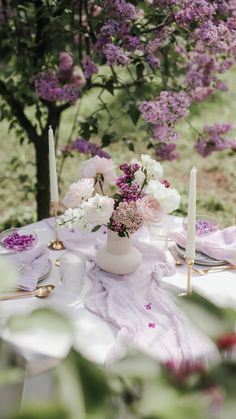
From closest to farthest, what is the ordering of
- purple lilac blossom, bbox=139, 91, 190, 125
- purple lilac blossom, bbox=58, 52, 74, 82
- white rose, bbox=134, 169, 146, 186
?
1. white rose, bbox=134, 169, 146, 186
2. purple lilac blossom, bbox=139, 91, 190, 125
3. purple lilac blossom, bbox=58, 52, 74, 82

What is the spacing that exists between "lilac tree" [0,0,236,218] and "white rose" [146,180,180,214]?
2.24 ft

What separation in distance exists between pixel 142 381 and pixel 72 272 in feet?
3.78

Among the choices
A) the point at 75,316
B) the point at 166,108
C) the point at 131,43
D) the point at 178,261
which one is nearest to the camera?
the point at 75,316

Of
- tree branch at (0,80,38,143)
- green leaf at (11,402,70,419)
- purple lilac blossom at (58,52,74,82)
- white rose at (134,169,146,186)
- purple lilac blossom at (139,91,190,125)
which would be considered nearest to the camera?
green leaf at (11,402,70,419)

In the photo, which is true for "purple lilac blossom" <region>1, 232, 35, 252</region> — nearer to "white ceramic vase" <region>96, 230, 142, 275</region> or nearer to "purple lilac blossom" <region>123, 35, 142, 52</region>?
"white ceramic vase" <region>96, 230, 142, 275</region>

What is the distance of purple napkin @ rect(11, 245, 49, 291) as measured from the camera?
1.65 meters

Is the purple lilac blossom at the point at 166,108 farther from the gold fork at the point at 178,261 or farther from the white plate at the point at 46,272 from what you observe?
the white plate at the point at 46,272

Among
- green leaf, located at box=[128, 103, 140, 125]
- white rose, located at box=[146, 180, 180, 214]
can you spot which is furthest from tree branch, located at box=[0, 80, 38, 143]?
white rose, located at box=[146, 180, 180, 214]

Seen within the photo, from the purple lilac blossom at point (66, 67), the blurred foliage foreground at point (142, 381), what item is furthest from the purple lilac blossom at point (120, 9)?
the blurred foliage foreground at point (142, 381)

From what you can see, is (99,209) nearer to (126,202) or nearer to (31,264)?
(126,202)

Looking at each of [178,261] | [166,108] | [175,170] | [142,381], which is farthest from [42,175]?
[142,381]

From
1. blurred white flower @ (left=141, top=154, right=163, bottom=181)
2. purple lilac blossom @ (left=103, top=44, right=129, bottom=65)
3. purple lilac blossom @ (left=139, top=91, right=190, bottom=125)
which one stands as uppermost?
purple lilac blossom @ (left=103, top=44, right=129, bottom=65)

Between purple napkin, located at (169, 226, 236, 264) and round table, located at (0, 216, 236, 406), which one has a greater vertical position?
purple napkin, located at (169, 226, 236, 264)

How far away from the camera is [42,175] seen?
3146 millimetres
